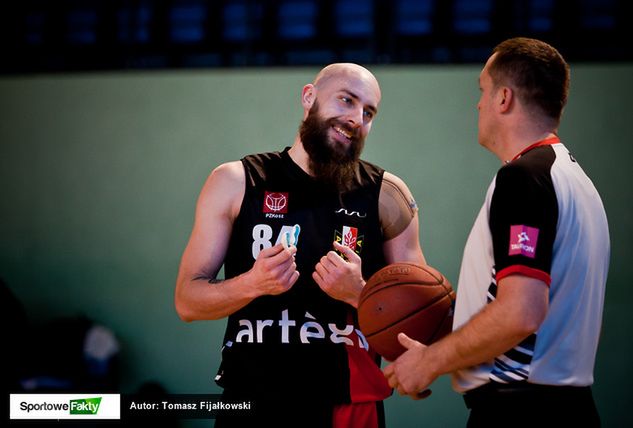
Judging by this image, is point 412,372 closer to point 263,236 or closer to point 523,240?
point 523,240

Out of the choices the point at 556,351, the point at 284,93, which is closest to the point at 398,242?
the point at 556,351

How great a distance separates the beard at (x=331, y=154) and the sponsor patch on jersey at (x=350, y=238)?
177 millimetres

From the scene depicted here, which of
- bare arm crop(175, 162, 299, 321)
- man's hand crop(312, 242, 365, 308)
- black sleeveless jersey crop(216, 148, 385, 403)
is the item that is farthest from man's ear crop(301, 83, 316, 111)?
man's hand crop(312, 242, 365, 308)

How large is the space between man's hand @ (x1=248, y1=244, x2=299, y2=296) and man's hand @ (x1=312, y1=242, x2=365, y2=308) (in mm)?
153

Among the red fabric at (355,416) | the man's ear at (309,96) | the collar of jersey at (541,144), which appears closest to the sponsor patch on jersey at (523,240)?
the collar of jersey at (541,144)

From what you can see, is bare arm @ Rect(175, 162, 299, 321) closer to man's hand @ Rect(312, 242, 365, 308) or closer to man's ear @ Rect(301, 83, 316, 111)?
man's hand @ Rect(312, 242, 365, 308)

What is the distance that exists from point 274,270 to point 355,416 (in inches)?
26.0

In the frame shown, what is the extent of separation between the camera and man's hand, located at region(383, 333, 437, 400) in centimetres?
166

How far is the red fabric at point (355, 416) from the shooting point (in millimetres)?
2229

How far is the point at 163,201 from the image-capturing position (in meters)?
4.22

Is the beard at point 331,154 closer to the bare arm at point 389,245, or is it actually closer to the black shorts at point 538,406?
the bare arm at point 389,245

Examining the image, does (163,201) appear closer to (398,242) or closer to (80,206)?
(80,206)

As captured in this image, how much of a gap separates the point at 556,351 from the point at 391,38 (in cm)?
304

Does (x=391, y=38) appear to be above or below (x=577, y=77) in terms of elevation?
above
